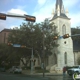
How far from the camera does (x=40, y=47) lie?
5062 cm

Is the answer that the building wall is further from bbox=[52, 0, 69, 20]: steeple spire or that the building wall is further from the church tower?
bbox=[52, 0, 69, 20]: steeple spire

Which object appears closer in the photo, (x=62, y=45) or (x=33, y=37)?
(x=33, y=37)

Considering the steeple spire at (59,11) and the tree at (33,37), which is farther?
the steeple spire at (59,11)

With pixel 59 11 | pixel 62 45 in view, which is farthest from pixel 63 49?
pixel 59 11

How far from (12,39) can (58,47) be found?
14.1 m

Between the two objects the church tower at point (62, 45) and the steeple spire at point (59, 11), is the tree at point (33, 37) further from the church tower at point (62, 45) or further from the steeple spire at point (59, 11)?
the steeple spire at point (59, 11)

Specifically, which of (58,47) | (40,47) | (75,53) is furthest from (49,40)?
(75,53)

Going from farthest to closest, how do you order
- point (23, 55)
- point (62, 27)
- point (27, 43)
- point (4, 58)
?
point (4, 58) < point (62, 27) < point (23, 55) < point (27, 43)

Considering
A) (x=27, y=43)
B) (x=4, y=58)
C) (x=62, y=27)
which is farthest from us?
(x=4, y=58)

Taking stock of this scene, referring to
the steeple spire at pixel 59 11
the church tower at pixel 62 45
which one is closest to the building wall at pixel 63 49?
the church tower at pixel 62 45

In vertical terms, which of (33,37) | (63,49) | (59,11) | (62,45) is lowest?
(63,49)

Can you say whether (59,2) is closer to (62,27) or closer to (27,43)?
(62,27)

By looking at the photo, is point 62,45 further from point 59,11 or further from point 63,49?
point 59,11

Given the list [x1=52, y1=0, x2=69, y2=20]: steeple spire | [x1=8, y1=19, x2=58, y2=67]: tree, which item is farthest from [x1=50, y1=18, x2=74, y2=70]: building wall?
[x1=8, y1=19, x2=58, y2=67]: tree
